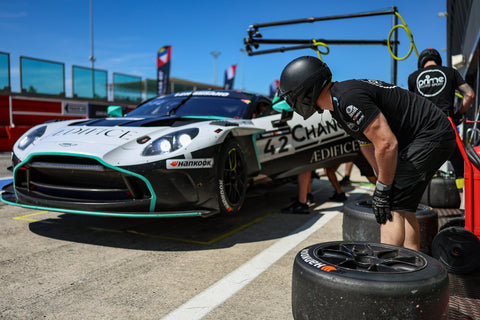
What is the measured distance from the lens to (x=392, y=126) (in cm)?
214

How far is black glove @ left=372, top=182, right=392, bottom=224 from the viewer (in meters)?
2.04

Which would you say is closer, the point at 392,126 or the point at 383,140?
the point at 383,140

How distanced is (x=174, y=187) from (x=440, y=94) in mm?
2778

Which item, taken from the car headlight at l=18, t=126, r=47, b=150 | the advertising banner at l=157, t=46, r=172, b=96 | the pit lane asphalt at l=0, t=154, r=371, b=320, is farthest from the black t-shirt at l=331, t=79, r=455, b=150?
the advertising banner at l=157, t=46, r=172, b=96

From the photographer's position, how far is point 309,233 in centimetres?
386

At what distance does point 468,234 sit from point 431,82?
6.11 feet

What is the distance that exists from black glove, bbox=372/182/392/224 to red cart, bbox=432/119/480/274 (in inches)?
35.8

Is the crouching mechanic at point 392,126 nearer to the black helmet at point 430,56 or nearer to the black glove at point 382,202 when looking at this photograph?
the black glove at point 382,202

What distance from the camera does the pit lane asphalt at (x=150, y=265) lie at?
7.10ft

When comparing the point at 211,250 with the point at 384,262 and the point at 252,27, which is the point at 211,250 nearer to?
the point at 384,262

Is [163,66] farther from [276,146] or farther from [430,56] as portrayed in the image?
[430,56]

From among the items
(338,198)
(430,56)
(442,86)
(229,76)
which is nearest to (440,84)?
(442,86)

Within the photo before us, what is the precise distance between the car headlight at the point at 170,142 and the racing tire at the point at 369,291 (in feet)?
5.72

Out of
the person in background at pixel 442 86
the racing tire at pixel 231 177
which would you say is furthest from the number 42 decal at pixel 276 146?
the person in background at pixel 442 86
